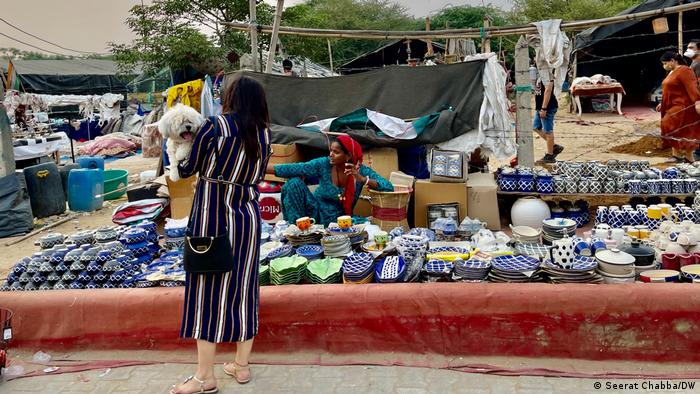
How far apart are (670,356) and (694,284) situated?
439 mm

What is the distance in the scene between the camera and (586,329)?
3.27 meters

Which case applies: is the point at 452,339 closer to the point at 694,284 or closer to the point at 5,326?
the point at 694,284

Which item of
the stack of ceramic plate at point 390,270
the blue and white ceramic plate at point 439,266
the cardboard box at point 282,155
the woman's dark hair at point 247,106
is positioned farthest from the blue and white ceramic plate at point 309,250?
the cardboard box at point 282,155

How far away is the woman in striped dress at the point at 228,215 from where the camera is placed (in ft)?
9.71

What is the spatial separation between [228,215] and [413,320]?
4.12ft

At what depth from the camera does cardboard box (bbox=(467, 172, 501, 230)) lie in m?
5.61

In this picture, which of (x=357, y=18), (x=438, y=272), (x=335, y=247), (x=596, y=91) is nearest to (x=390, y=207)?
(x=335, y=247)

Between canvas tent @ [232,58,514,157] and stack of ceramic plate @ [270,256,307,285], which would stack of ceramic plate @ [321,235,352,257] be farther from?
canvas tent @ [232,58,514,157]

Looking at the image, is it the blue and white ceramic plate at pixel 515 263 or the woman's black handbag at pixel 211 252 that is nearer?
the woman's black handbag at pixel 211 252

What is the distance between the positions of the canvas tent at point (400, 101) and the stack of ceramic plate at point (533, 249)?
191cm

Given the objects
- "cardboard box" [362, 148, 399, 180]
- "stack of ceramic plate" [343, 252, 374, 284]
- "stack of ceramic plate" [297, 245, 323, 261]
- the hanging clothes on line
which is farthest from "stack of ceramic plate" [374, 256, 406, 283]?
the hanging clothes on line

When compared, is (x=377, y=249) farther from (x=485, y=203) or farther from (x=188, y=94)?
(x=188, y=94)

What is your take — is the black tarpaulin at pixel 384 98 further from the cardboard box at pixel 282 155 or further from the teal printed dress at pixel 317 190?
the teal printed dress at pixel 317 190

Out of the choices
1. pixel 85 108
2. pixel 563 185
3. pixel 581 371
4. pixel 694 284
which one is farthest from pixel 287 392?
pixel 85 108
